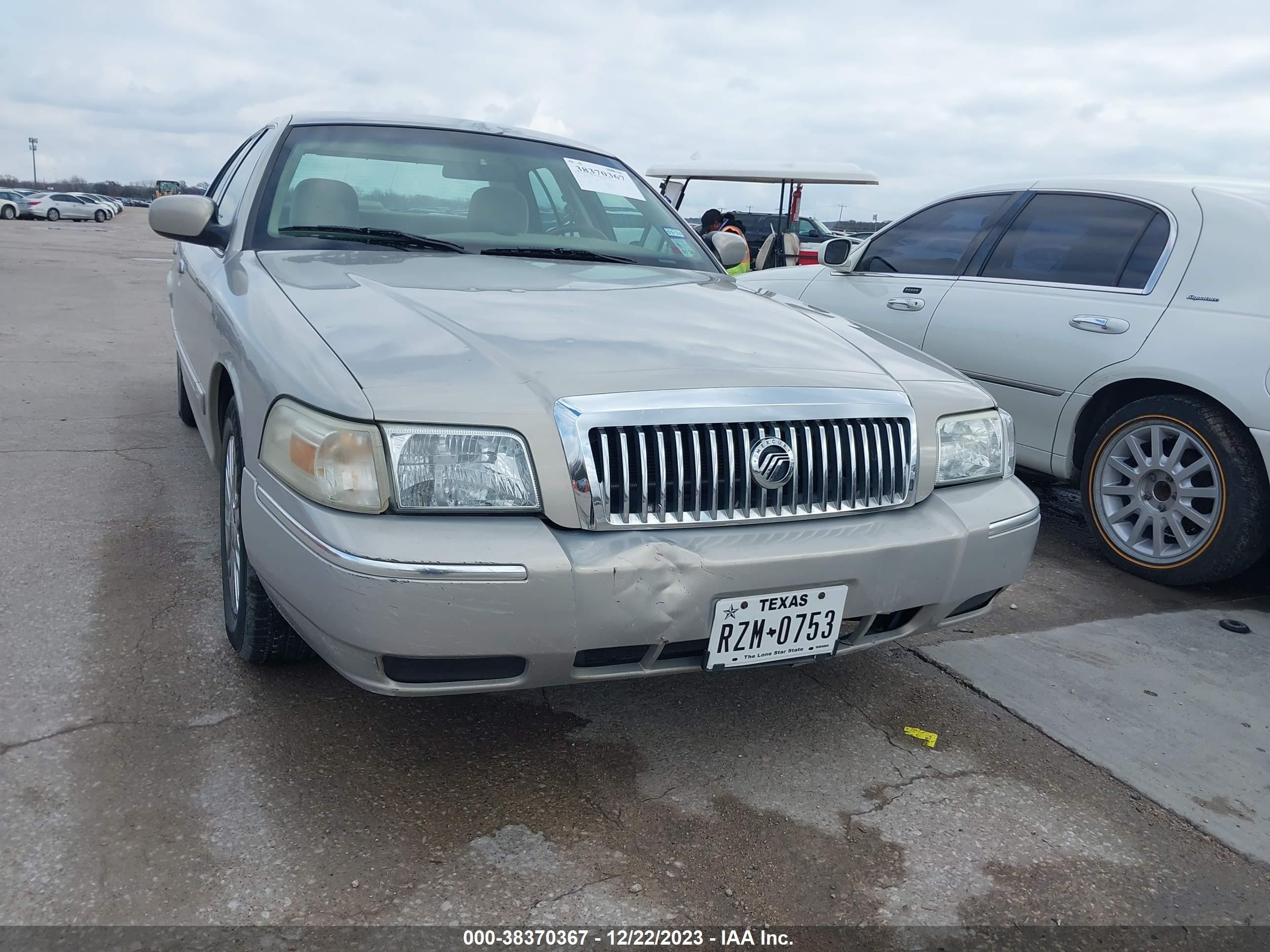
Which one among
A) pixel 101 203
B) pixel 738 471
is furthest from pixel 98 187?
pixel 738 471

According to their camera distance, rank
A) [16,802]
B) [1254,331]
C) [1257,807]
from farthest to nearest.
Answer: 1. [1254,331]
2. [1257,807]
3. [16,802]

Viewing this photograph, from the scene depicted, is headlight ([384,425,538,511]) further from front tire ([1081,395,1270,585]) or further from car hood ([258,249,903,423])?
front tire ([1081,395,1270,585])

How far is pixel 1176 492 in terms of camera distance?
3.93 m

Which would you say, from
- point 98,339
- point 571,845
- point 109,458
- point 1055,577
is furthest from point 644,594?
point 98,339

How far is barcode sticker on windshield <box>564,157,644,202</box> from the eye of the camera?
12.6ft

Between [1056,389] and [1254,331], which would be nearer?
[1254,331]

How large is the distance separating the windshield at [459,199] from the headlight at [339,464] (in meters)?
1.29

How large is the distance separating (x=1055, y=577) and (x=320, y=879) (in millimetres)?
3156

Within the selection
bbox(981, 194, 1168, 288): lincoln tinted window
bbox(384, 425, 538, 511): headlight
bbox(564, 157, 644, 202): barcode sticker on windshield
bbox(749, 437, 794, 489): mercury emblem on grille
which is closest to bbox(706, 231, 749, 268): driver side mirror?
bbox(564, 157, 644, 202): barcode sticker on windshield

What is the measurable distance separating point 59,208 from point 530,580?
59.5 meters

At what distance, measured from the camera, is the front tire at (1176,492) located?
3711 mm

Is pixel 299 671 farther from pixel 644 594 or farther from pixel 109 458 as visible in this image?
pixel 109 458

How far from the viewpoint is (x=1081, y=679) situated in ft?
10.4

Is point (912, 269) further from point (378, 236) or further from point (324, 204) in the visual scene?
point (324, 204)
